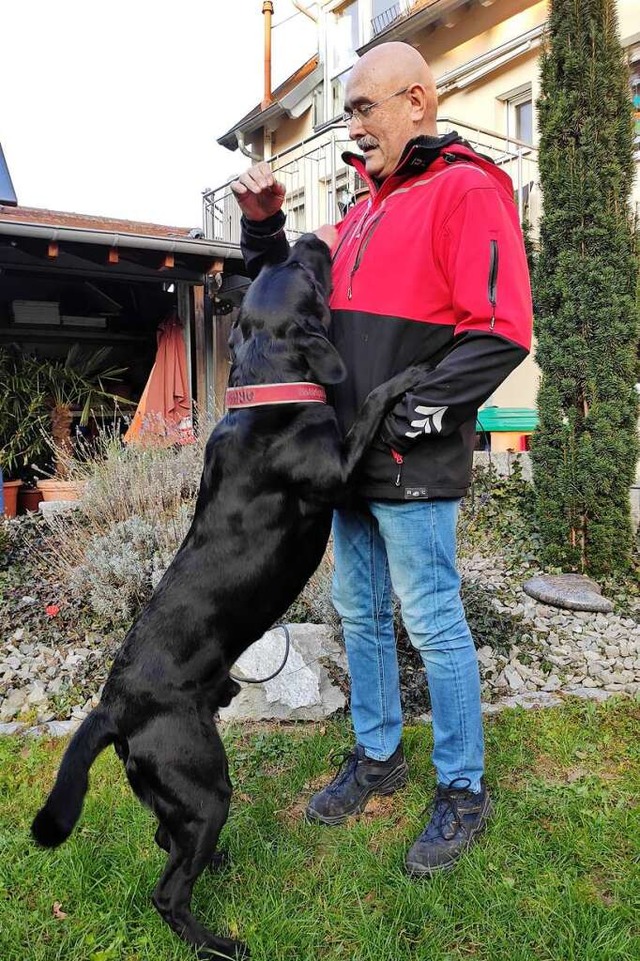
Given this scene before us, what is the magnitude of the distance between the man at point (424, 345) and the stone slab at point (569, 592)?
2127mm

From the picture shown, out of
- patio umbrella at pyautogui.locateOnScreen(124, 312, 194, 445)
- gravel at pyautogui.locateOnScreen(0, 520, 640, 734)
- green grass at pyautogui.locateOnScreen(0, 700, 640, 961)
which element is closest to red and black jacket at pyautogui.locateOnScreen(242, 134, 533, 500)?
green grass at pyautogui.locateOnScreen(0, 700, 640, 961)

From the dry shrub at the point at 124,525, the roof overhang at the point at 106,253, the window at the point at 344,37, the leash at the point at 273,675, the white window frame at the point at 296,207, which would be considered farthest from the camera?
the window at the point at 344,37

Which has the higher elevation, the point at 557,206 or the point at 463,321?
the point at 557,206

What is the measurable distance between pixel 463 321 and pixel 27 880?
195cm

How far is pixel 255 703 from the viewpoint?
2.87 m

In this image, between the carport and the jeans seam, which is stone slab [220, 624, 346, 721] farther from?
the carport

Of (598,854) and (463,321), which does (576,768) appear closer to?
(598,854)

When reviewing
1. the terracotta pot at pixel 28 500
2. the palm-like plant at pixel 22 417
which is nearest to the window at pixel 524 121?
the palm-like plant at pixel 22 417

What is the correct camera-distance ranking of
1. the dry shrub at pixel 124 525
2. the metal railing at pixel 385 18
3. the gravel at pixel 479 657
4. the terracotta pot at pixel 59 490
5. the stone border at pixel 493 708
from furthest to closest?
the metal railing at pixel 385 18
the terracotta pot at pixel 59 490
the dry shrub at pixel 124 525
the gravel at pixel 479 657
the stone border at pixel 493 708

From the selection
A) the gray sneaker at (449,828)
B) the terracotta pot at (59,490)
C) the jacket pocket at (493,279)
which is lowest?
the gray sneaker at (449,828)

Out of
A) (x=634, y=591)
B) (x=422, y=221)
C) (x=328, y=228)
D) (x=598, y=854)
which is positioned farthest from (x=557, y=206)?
(x=598, y=854)

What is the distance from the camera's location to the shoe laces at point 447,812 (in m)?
1.94

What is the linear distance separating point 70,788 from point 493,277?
5.24 feet

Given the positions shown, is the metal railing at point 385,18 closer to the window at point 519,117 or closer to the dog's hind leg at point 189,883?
the window at point 519,117
